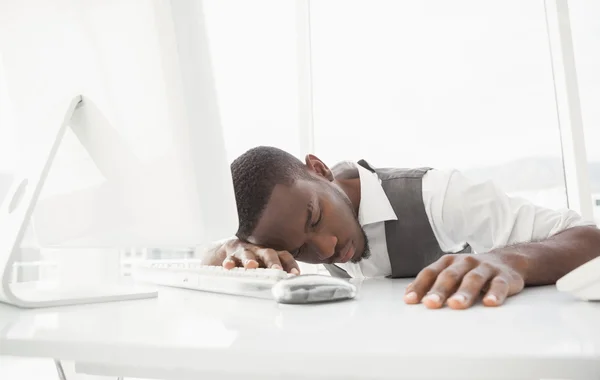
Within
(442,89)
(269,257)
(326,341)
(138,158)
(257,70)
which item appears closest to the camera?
(326,341)

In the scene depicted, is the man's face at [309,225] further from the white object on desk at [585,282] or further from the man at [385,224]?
the white object on desk at [585,282]

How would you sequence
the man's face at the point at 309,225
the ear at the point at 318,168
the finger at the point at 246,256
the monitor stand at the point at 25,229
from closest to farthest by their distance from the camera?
1. the monitor stand at the point at 25,229
2. the finger at the point at 246,256
3. the man's face at the point at 309,225
4. the ear at the point at 318,168

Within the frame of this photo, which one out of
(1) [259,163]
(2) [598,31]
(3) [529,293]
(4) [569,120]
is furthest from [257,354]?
(2) [598,31]

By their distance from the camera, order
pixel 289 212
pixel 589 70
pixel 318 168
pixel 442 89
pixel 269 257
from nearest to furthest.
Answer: pixel 269 257
pixel 289 212
pixel 318 168
pixel 589 70
pixel 442 89

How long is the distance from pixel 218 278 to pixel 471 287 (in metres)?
0.35

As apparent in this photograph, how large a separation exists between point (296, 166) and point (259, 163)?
137 mm

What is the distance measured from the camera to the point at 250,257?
0.91 metres

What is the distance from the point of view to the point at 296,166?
1204 mm

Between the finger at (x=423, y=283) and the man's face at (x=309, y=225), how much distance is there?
18.7 inches

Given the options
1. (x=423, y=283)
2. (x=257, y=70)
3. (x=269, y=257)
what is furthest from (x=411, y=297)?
(x=257, y=70)

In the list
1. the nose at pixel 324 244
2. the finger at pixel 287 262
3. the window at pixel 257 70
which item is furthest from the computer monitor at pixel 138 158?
the window at pixel 257 70

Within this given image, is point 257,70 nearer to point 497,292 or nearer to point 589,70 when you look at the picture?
point 589,70

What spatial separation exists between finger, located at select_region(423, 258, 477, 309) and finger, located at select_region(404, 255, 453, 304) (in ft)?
0.04

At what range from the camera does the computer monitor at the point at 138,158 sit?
0.51m
